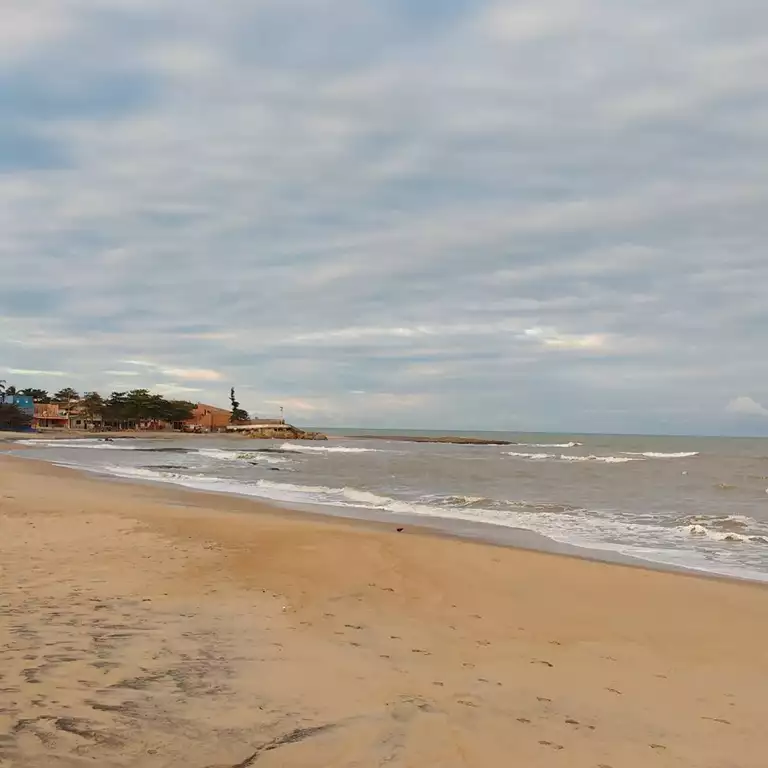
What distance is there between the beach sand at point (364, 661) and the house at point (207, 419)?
112719mm

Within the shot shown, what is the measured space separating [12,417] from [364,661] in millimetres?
96539

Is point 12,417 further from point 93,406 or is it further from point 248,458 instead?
point 248,458

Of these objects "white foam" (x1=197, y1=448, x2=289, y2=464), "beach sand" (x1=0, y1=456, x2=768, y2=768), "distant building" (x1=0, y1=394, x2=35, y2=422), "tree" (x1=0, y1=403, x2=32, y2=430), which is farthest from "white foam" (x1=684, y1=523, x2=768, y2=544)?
"distant building" (x1=0, y1=394, x2=35, y2=422)

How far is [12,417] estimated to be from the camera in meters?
89.3

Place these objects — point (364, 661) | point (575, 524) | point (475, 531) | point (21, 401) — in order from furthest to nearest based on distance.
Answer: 1. point (21, 401)
2. point (575, 524)
3. point (475, 531)
4. point (364, 661)

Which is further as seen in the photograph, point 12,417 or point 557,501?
point 12,417

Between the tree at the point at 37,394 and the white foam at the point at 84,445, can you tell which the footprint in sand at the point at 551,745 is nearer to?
the white foam at the point at 84,445

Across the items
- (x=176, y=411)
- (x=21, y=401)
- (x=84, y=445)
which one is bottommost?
(x=84, y=445)

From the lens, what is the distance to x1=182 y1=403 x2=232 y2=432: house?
120556 millimetres

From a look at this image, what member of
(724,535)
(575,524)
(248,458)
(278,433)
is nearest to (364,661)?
(724,535)

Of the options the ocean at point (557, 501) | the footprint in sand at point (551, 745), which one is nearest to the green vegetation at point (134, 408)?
the ocean at point (557, 501)

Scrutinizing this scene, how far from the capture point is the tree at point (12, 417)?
291 feet

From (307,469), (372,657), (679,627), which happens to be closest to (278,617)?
(372,657)

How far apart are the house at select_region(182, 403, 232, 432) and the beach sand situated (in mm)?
112719
